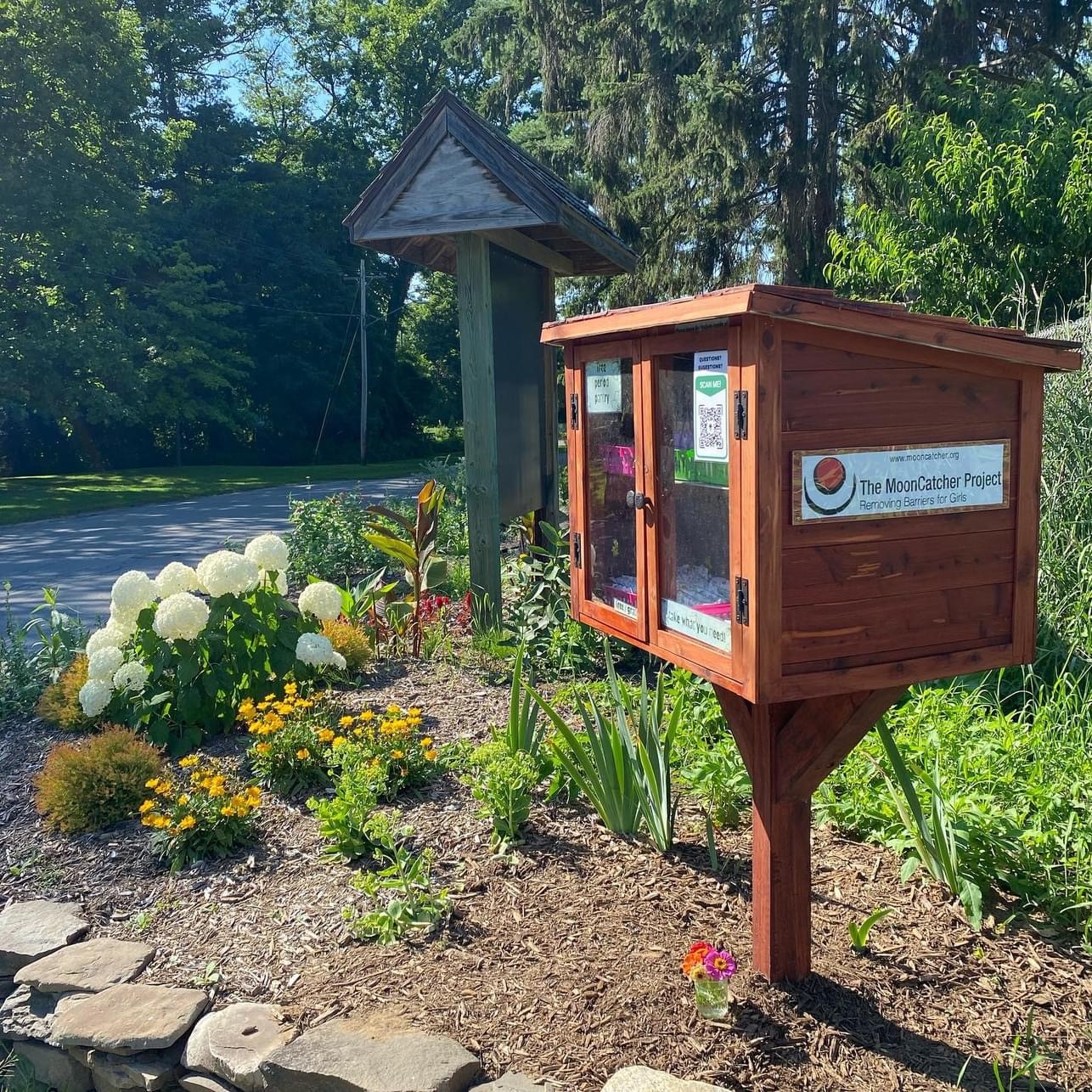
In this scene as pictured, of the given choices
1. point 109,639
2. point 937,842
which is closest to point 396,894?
point 937,842

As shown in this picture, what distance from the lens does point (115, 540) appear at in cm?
1347

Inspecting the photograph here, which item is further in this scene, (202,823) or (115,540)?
(115,540)

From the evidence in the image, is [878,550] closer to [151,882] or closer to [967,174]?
[151,882]

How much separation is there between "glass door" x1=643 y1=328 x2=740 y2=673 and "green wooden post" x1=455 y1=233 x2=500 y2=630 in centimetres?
347

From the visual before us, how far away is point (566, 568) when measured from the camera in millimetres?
5613

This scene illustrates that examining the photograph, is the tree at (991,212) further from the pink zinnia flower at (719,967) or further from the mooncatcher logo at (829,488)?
the pink zinnia flower at (719,967)

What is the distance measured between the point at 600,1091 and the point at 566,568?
11.1 ft

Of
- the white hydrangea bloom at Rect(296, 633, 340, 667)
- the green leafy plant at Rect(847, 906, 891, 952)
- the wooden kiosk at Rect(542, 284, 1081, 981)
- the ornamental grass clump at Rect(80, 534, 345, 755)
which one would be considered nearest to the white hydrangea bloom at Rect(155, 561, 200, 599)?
the ornamental grass clump at Rect(80, 534, 345, 755)

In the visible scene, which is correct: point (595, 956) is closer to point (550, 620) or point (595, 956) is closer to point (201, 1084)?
point (201, 1084)

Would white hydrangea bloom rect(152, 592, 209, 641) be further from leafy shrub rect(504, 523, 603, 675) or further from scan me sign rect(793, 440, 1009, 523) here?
scan me sign rect(793, 440, 1009, 523)

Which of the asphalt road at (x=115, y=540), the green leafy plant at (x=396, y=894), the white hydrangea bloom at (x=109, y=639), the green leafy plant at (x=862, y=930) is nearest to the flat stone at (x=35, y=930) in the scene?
the green leafy plant at (x=396, y=894)

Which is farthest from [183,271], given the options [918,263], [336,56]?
[918,263]

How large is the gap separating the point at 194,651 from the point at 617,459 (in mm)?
2612

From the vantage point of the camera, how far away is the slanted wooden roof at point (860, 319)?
203 cm
